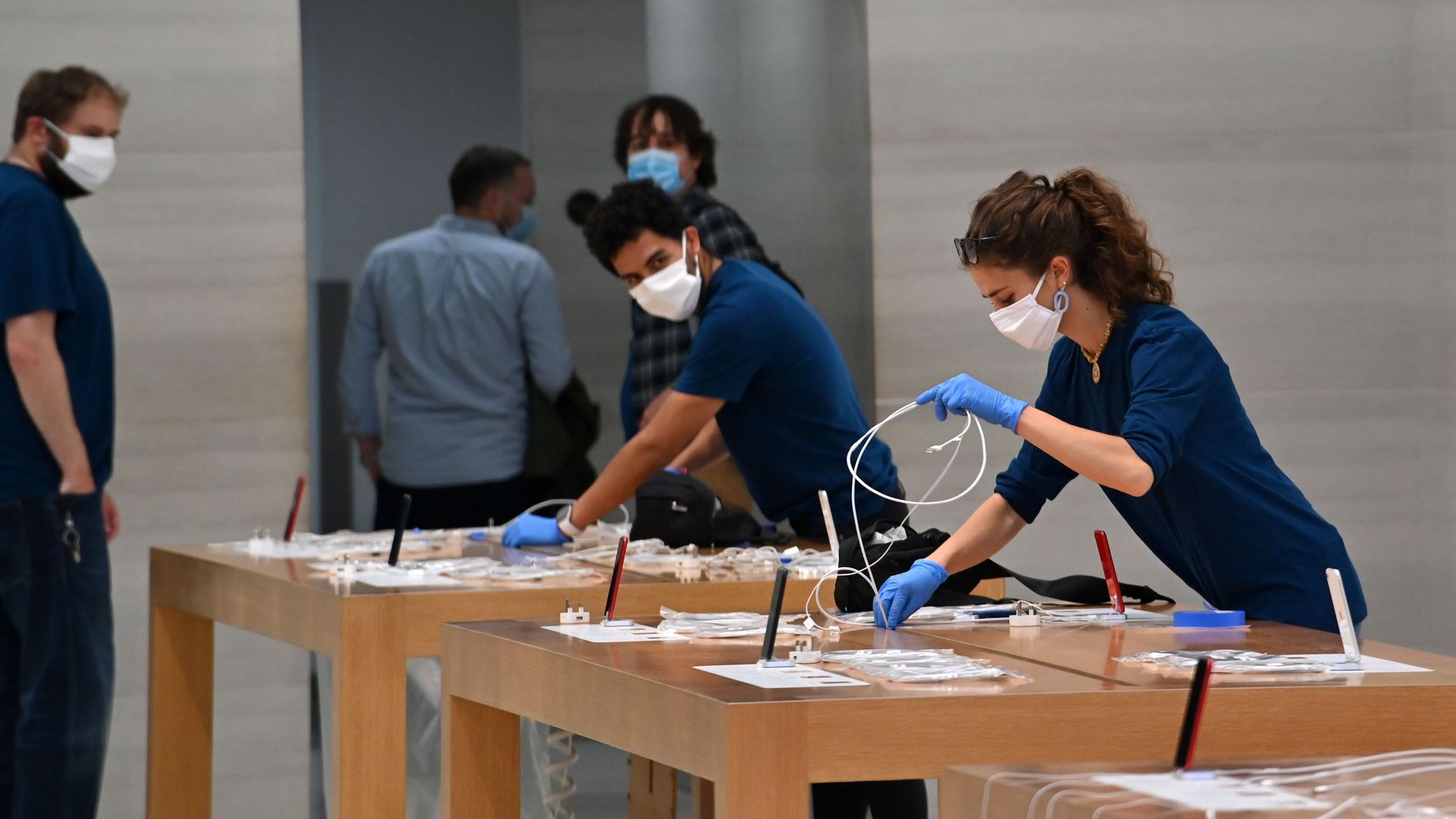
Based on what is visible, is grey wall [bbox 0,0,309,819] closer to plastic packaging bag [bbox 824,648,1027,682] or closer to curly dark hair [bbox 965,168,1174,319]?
curly dark hair [bbox 965,168,1174,319]

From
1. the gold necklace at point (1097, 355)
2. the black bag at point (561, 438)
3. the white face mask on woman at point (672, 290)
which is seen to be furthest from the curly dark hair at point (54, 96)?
the gold necklace at point (1097, 355)

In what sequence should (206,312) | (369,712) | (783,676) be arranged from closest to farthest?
(783,676), (369,712), (206,312)

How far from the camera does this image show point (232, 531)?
4.45 meters

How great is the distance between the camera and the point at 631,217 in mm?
3182

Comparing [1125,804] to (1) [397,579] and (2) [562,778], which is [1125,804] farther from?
(2) [562,778]

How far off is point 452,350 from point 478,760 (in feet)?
7.91

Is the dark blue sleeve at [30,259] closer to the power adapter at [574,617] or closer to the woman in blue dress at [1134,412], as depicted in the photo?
the power adapter at [574,617]

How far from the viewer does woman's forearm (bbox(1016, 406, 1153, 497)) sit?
6.62ft

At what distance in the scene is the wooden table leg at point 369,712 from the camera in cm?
244

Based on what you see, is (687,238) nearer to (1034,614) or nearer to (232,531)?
(1034,614)

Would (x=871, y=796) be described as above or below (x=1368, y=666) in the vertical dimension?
below

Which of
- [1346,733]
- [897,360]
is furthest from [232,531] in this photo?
[1346,733]

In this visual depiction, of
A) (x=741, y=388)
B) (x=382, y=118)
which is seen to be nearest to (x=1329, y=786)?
(x=741, y=388)

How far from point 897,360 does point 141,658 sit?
2.01 m
